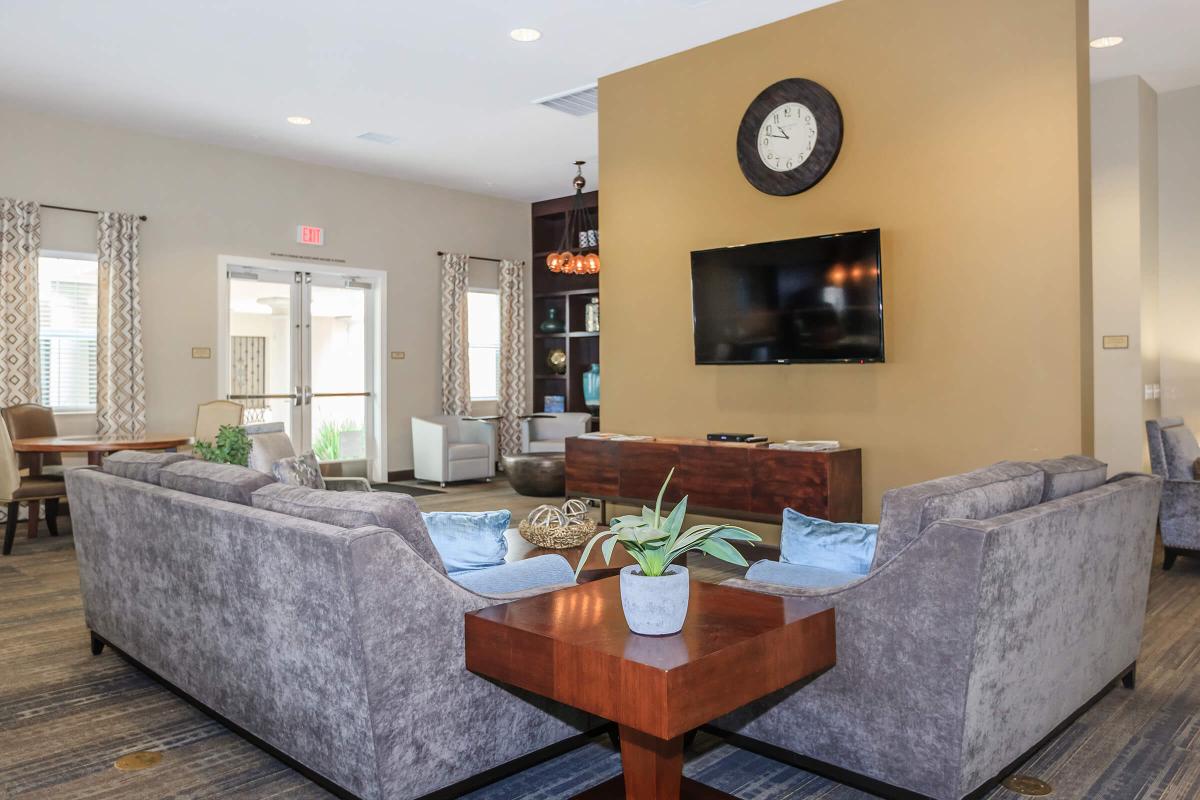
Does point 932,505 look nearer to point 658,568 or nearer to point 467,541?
point 658,568

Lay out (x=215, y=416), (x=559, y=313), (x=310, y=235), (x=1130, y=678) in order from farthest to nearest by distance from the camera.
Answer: (x=559, y=313) → (x=310, y=235) → (x=215, y=416) → (x=1130, y=678)

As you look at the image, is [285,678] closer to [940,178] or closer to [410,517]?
[410,517]

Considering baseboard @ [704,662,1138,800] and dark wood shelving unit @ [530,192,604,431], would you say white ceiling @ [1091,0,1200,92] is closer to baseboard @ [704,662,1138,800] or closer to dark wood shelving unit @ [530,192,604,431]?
baseboard @ [704,662,1138,800]

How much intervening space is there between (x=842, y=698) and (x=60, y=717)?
2.53 metres

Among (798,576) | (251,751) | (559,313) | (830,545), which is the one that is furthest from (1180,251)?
(251,751)

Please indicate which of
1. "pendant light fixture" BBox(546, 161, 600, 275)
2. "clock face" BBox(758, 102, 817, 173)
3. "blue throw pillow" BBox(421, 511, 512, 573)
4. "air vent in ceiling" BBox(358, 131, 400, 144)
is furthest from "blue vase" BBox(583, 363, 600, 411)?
"blue throw pillow" BBox(421, 511, 512, 573)

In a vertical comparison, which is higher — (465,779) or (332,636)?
(332,636)

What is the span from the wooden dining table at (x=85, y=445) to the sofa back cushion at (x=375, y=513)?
12.0 feet

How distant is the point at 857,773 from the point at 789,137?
12.8 ft

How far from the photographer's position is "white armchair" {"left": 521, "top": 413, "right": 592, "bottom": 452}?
28.7 feet

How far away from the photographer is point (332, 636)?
7.04 ft

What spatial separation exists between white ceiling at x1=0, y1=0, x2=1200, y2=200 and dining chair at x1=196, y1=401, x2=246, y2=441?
228 centimetres

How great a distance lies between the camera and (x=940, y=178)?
4.66 m

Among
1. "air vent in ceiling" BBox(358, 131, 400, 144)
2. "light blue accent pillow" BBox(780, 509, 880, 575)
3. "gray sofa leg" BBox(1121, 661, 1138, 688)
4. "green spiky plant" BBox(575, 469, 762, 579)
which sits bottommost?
"gray sofa leg" BBox(1121, 661, 1138, 688)
